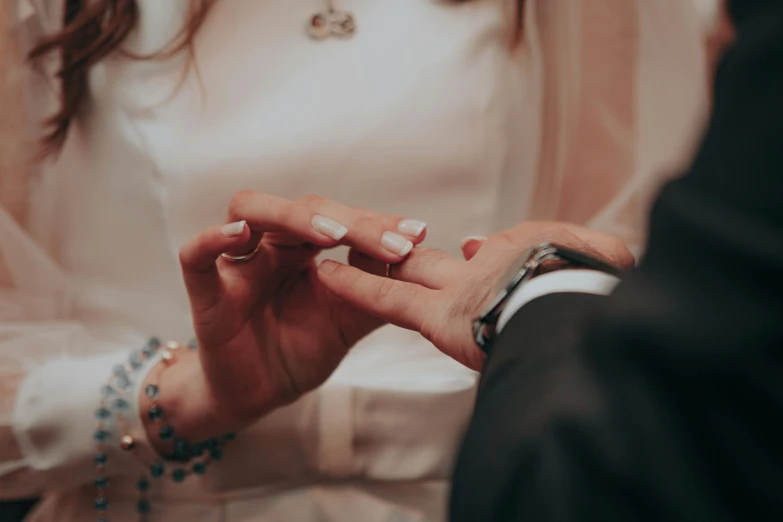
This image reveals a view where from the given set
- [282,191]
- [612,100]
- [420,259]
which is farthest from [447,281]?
[612,100]

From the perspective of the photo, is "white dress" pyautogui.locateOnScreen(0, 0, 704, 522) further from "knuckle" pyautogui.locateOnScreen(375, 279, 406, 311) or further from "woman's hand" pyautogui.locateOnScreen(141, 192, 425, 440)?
"knuckle" pyautogui.locateOnScreen(375, 279, 406, 311)

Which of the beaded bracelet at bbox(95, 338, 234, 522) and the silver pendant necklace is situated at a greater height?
the silver pendant necklace

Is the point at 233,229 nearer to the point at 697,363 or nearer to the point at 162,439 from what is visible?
the point at 162,439

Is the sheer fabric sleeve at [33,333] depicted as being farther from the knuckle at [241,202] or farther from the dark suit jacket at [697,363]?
the dark suit jacket at [697,363]

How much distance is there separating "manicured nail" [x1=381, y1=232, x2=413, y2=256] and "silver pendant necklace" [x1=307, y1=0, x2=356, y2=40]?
28 cm

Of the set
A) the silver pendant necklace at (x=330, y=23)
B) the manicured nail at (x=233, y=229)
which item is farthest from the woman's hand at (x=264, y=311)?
the silver pendant necklace at (x=330, y=23)

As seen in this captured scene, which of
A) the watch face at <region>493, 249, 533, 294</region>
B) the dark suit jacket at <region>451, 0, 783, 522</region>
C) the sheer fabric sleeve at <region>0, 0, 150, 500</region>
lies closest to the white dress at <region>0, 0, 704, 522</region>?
the sheer fabric sleeve at <region>0, 0, 150, 500</region>

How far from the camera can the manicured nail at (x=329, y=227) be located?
505 mm

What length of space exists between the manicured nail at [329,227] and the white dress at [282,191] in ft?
0.62

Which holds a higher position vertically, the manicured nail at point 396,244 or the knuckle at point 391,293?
the manicured nail at point 396,244

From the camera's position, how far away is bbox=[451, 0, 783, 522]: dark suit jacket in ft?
0.67

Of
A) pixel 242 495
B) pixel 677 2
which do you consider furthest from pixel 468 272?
pixel 677 2

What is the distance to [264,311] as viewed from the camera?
60 centimetres

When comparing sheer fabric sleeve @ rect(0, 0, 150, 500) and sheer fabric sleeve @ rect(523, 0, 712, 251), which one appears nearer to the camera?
sheer fabric sleeve @ rect(0, 0, 150, 500)
